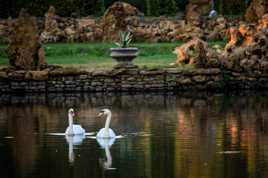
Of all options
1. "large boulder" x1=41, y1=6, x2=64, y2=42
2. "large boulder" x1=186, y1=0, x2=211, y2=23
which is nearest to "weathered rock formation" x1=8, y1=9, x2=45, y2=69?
"large boulder" x1=41, y1=6, x2=64, y2=42

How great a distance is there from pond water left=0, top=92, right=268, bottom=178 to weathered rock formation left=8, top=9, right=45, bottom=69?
12.2 ft

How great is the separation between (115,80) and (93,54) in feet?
19.6

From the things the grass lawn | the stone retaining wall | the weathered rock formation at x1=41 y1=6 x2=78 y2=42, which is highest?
the weathered rock formation at x1=41 y1=6 x2=78 y2=42

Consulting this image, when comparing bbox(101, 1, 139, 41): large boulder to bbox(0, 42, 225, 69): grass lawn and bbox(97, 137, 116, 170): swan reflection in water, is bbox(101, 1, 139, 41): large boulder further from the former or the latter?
bbox(97, 137, 116, 170): swan reflection in water

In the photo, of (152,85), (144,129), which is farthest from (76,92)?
(144,129)

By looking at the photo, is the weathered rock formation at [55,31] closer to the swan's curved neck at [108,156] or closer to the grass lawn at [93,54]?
the grass lawn at [93,54]

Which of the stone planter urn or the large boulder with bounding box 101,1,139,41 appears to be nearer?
the stone planter urn

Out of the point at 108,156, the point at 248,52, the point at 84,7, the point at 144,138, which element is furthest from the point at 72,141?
the point at 84,7

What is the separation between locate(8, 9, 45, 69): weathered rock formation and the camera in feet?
142

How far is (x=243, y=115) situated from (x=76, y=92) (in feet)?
39.6

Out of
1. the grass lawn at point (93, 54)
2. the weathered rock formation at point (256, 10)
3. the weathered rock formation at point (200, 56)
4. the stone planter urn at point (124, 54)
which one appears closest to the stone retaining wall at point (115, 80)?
the weathered rock formation at point (200, 56)

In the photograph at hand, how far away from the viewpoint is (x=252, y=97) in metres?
38.9

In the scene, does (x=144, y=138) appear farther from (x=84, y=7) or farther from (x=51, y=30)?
(x=84, y=7)

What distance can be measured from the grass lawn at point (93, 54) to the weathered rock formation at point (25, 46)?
179 centimetres
